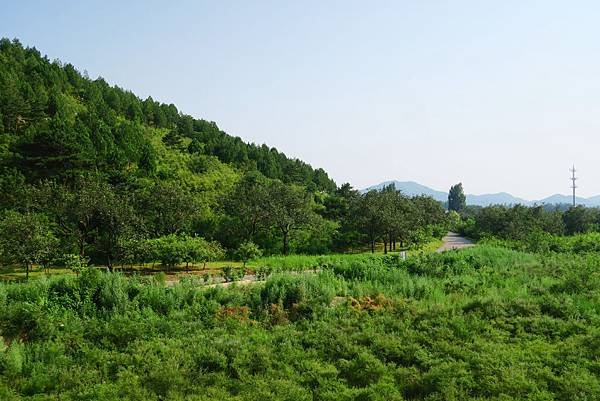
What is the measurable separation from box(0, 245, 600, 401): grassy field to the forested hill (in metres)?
27.9

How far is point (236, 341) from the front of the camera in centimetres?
1088

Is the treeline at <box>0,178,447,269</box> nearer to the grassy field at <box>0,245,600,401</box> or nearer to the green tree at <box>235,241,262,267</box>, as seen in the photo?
the green tree at <box>235,241,262,267</box>

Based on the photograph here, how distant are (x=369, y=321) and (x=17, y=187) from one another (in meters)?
32.7

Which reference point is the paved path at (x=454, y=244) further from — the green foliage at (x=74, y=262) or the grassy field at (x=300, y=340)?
the green foliage at (x=74, y=262)

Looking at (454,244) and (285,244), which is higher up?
(285,244)

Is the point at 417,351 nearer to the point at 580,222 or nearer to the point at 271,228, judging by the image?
the point at 271,228

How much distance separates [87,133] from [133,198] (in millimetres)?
16688

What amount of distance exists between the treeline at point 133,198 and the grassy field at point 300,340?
1097cm

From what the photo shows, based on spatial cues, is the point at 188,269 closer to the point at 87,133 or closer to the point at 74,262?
the point at 74,262

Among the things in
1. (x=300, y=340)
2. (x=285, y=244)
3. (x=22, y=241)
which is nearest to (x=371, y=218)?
(x=285, y=244)

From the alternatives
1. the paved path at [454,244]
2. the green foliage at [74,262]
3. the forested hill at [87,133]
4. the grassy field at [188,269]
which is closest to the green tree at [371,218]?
the paved path at [454,244]

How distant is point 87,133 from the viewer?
4303 cm

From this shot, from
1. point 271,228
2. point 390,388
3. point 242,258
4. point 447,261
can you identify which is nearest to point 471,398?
point 390,388

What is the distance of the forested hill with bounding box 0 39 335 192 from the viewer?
38250 millimetres
